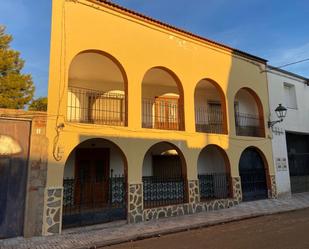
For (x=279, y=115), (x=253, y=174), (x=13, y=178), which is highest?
(x=279, y=115)

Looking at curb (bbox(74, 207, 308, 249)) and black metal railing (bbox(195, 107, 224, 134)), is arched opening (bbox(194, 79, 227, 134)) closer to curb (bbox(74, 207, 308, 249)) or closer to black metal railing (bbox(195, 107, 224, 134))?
black metal railing (bbox(195, 107, 224, 134))

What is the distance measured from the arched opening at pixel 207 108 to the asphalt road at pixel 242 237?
5.68 metres

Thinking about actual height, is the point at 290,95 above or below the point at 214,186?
above

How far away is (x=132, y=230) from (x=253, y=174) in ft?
25.5

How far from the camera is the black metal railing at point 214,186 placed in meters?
11.9

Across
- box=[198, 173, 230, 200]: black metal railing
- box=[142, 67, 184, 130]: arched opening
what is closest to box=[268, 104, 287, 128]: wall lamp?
box=[198, 173, 230, 200]: black metal railing

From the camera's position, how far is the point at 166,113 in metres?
13.4

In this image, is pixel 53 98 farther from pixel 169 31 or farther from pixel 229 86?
pixel 229 86

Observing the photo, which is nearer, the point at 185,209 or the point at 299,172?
the point at 185,209

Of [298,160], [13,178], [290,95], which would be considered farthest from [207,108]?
[13,178]

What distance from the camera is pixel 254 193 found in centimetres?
1298

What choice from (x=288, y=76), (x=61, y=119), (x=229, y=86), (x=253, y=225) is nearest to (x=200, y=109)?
(x=229, y=86)

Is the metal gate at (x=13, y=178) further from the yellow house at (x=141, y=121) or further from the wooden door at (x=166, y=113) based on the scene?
the wooden door at (x=166, y=113)

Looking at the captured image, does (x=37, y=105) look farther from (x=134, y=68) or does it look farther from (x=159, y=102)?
(x=134, y=68)
